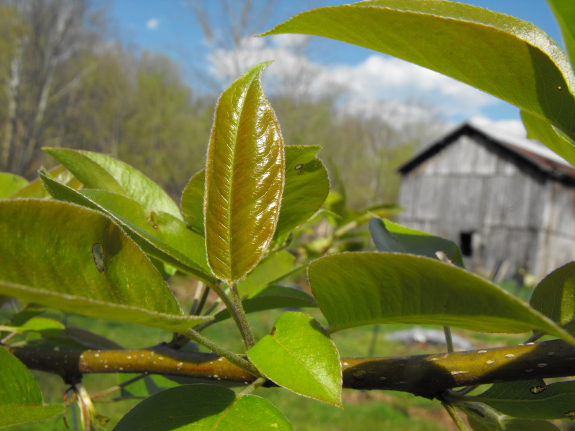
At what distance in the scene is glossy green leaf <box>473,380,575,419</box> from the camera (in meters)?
0.45

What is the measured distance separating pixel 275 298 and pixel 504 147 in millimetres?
13961

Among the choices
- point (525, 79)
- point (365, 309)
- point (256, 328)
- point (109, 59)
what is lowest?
point (256, 328)

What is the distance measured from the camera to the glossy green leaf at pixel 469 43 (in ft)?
1.13

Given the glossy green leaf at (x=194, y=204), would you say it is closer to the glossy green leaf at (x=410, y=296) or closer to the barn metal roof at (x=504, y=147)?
the glossy green leaf at (x=410, y=296)

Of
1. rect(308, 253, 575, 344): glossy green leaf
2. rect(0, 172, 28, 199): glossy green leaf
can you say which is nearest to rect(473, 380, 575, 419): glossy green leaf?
rect(308, 253, 575, 344): glossy green leaf

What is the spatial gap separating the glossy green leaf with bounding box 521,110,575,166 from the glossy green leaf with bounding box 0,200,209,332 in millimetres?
431

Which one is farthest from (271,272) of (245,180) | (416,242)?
(245,180)

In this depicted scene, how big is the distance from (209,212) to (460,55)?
0.92 feet

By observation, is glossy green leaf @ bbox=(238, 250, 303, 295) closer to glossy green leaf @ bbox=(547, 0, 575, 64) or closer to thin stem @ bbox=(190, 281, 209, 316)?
thin stem @ bbox=(190, 281, 209, 316)

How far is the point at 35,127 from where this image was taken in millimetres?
14688

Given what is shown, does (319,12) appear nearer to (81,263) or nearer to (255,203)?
(255,203)

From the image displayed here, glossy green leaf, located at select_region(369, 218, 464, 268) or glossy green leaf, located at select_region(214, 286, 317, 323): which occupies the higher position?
glossy green leaf, located at select_region(369, 218, 464, 268)

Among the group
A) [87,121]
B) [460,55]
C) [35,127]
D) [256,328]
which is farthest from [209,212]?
[87,121]

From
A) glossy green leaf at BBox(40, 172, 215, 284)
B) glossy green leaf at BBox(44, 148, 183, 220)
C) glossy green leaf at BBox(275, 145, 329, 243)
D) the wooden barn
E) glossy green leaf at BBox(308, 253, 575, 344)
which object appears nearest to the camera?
glossy green leaf at BBox(308, 253, 575, 344)
